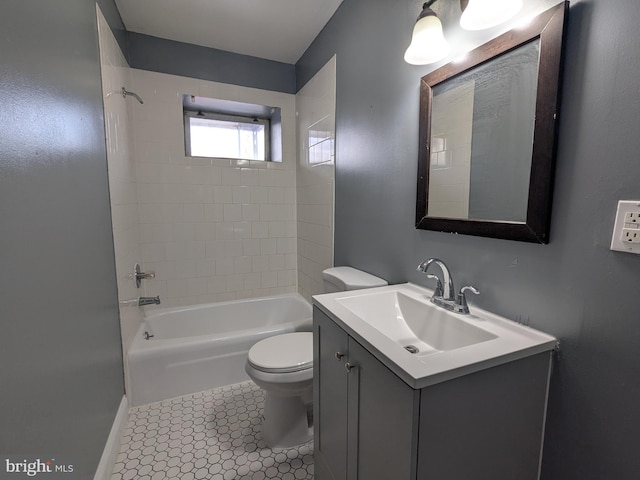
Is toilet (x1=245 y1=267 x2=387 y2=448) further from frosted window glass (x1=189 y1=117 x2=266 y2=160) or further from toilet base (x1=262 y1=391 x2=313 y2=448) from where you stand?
frosted window glass (x1=189 y1=117 x2=266 y2=160)

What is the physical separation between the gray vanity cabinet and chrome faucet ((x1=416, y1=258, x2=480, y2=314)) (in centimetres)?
41

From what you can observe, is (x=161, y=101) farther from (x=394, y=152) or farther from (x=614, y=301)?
(x=614, y=301)

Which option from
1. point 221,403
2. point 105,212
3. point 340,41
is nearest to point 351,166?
point 340,41

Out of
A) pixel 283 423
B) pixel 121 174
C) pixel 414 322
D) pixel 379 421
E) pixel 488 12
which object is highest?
pixel 488 12

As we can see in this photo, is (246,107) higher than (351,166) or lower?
higher

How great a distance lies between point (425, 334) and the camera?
1156 millimetres

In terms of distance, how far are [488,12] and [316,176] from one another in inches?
62.7

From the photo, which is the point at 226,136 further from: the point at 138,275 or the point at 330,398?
the point at 330,398

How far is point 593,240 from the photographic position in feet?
2.49

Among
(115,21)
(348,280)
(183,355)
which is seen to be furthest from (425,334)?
(115,21)

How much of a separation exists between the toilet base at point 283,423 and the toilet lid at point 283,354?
19cm

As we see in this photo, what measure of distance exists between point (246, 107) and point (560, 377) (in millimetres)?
2800

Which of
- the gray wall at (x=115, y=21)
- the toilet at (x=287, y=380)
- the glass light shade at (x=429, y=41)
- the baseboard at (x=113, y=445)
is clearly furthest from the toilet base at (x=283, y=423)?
the gray wall at (x=115, y=21)

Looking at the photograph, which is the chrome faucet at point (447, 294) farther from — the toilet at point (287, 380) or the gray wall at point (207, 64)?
the gray wall at point (207, 64)
